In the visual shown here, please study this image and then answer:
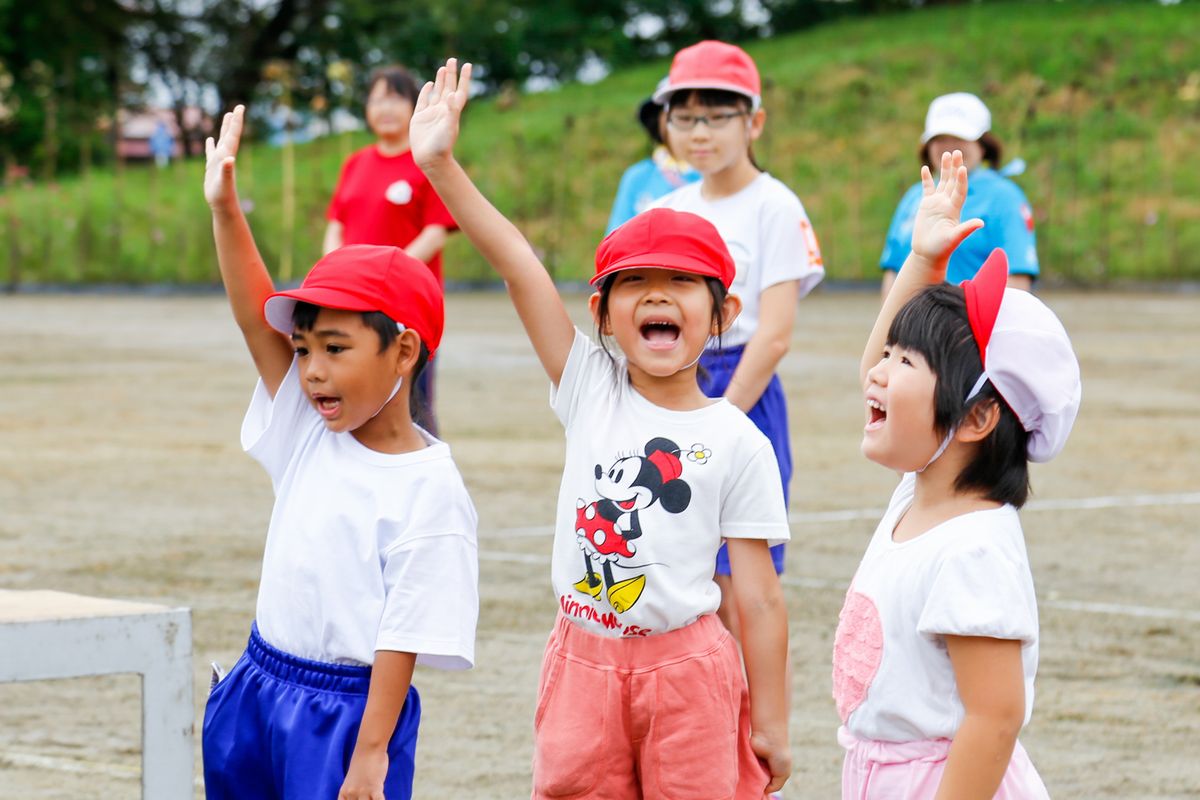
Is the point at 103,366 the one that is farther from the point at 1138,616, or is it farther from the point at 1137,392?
the point at 1138,616

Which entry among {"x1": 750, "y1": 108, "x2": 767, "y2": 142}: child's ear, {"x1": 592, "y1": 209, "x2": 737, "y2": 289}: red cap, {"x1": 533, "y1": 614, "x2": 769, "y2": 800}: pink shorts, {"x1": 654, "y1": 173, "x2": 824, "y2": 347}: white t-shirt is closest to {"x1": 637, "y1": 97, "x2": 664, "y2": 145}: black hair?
{"x1": 750, "y1": 108, "x2": 767, "y2": 142}: child's ear

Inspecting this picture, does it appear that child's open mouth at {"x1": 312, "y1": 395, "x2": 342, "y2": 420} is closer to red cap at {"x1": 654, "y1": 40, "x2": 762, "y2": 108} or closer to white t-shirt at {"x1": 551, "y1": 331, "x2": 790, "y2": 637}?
white t-shirt at {"x1": 551, "y1": 331, "x2": 790, "y2": 637}

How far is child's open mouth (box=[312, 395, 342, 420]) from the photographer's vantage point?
2.98 m

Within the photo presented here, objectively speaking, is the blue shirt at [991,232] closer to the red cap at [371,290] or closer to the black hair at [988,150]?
the black hair at [988,150]

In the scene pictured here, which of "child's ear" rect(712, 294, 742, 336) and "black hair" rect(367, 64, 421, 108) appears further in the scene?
"black hair" rect(367, 64, 421, 108)

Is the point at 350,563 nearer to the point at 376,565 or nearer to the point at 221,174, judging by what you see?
the point at 376,565

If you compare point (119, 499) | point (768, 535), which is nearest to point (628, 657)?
point (768, 535)

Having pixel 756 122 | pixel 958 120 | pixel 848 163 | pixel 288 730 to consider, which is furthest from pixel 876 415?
pixel 848 163

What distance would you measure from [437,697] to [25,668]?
228cm

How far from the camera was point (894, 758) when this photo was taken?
257 centimetres

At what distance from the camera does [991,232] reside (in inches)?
228

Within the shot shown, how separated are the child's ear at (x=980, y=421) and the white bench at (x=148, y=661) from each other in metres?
1.31

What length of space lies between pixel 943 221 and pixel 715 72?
1.52 m

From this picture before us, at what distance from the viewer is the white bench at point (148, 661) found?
2.89m
